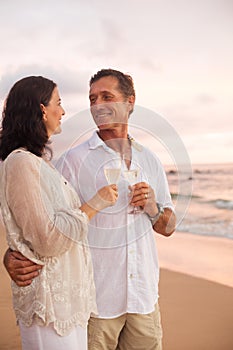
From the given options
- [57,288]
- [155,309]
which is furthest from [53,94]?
[155,309]

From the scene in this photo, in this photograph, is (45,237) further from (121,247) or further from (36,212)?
(121,247)

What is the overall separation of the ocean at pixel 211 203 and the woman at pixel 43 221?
4.65 meters

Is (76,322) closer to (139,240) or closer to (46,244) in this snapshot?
(46,244)

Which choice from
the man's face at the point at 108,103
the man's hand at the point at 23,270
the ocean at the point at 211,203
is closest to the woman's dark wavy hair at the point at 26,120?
the man's hand at the point at 23,270

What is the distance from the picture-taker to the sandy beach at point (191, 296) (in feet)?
11.4

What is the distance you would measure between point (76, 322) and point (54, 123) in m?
0.53

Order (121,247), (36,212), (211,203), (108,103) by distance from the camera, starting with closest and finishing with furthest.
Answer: (36,212) → (121,247) → (108,103) → (211,203)

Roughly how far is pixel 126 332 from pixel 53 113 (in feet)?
2.51

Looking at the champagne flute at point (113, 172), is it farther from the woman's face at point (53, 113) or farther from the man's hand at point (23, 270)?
the man's hand at point (23, 270)

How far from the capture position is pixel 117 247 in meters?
1.71

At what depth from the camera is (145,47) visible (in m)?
6.32

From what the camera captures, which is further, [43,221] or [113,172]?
[113,172]

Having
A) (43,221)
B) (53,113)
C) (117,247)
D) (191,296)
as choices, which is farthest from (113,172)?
(191,296)

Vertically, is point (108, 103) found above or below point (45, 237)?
above
